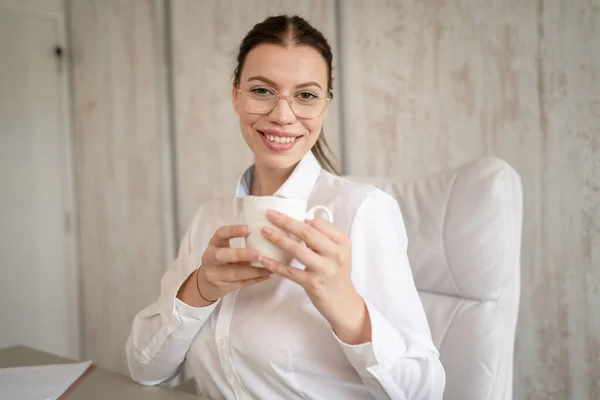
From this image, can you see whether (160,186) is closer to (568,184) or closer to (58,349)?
(58,349)

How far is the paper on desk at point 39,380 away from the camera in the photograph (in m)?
0.96

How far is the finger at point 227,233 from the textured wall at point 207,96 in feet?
4.58

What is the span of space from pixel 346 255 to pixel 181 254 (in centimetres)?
62

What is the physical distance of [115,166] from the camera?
281 centimetres

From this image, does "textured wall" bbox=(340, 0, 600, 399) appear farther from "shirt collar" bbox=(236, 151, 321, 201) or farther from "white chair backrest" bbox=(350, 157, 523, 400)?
"shirt collar" bbox=(236, 151, 321, 201)

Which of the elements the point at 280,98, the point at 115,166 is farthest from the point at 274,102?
the point at 115,166

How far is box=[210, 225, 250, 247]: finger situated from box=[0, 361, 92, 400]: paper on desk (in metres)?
0.45

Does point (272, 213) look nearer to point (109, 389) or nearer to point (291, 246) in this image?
point (291, 246)

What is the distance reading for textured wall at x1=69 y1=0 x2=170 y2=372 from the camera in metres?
2.63

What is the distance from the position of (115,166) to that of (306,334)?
2152 millimetres

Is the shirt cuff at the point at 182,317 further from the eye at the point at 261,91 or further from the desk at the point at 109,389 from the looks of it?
the eye at the point at 261,91

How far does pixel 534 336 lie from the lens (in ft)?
4.94

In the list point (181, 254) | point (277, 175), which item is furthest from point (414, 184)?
point (181, 254)

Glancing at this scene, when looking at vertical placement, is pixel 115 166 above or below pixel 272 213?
above
